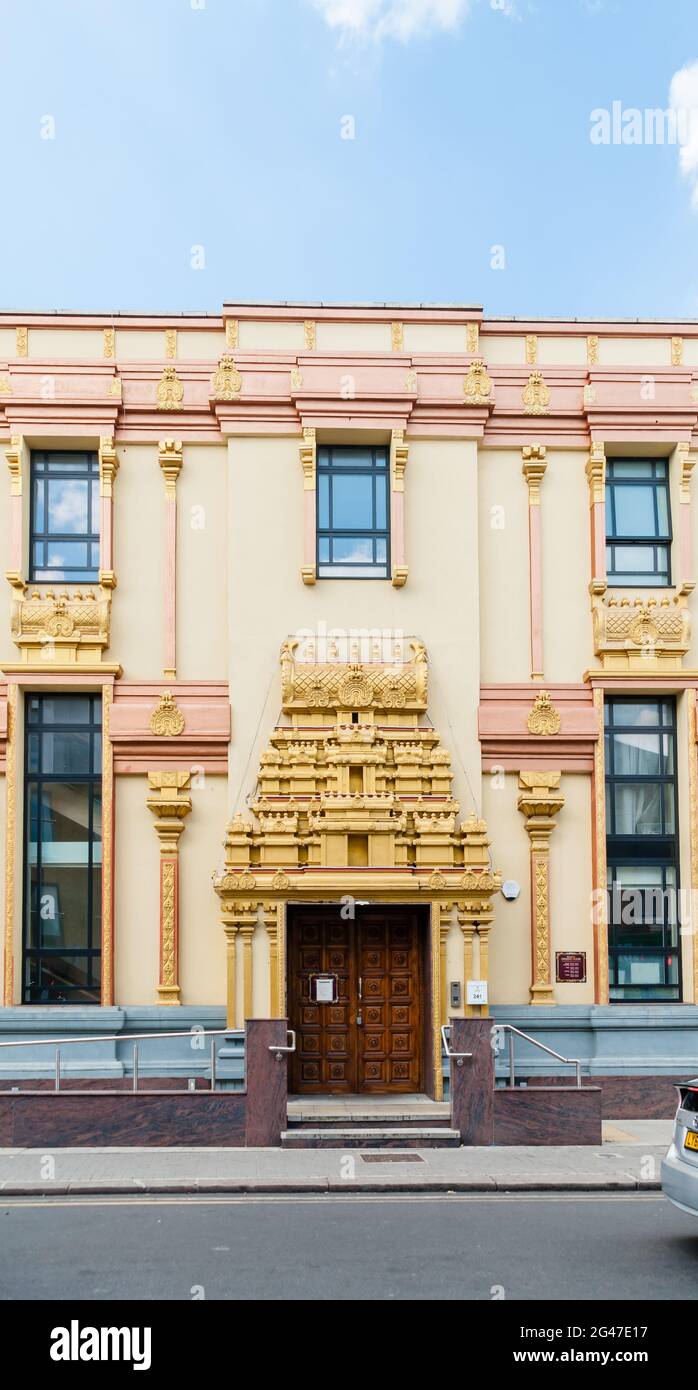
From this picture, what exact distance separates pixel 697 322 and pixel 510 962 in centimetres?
936

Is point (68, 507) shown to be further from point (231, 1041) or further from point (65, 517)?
point (231, 1041)

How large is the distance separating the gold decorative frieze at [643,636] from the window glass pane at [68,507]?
7281mm

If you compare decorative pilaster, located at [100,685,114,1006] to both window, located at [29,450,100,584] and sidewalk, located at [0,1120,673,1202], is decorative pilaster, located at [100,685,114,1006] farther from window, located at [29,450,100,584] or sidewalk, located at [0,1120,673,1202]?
sidewalk, located at [0,1120,673,1202]

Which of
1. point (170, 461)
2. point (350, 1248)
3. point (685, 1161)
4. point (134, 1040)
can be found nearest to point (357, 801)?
point (134, 1040)

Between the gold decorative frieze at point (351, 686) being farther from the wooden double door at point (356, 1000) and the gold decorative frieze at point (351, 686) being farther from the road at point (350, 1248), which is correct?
the road at point (350, 1248)

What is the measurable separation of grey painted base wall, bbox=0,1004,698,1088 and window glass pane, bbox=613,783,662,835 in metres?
2.39

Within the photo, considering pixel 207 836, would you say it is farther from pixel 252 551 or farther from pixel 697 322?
pixel 697 322

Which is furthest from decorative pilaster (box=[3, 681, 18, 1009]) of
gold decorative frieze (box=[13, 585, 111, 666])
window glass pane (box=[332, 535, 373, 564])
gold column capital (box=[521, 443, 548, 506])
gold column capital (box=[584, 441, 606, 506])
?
gold column capital (box=[584, 441, 606, 506])

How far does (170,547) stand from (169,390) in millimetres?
2203

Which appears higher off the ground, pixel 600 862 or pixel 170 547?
pixel 170 547

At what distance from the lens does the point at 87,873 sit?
19109 millimetres

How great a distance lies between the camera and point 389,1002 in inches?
731

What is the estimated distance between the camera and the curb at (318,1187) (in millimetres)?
13250

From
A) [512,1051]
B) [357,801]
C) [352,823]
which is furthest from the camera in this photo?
[357,801]
